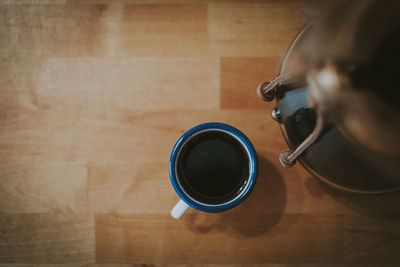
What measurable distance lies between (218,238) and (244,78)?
0.29 meters

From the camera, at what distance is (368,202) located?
0.51 m

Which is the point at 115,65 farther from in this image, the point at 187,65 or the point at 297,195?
the point at 297,195

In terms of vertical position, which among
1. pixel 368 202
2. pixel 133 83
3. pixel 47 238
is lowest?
pixel 47 238

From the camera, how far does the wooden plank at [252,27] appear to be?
528 millimetres

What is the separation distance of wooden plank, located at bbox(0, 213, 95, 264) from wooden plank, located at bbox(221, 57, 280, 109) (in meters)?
0.34

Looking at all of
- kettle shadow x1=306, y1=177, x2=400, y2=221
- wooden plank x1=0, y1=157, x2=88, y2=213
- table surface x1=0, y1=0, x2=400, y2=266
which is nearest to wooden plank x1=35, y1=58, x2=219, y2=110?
table surface x1=0, y1=0, x2=400, y2=266

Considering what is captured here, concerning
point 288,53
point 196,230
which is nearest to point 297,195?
point 196,230

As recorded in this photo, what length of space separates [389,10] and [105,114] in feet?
1.47

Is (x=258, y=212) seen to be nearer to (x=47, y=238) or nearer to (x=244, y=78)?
(x=244, y=78)

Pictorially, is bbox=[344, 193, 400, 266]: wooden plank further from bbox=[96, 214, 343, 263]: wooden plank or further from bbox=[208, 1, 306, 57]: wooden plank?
bbox=[208, 1, 306, 57]: wooden plank

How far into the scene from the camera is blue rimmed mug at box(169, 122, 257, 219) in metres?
0.45

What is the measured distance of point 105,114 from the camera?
533 mm

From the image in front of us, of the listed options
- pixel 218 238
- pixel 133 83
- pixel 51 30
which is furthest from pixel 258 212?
pixel 51 30

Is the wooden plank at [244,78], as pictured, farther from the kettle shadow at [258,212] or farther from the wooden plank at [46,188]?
the wooden plank at [46,188]
